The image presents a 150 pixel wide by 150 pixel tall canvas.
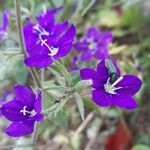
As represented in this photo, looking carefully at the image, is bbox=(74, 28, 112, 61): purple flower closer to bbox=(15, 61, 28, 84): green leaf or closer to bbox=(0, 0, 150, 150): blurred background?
bbox=(0, 0, 150, 150): blurred background

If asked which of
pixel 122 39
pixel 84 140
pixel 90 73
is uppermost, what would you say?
pixel 90 73

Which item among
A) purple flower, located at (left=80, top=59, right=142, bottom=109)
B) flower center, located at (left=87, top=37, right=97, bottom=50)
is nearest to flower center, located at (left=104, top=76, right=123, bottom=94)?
purple flower, located at (left=80, top=59, right=142, bottom=109)

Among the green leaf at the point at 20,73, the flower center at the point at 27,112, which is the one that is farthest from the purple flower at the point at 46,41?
the green leaf at the point at 20,73

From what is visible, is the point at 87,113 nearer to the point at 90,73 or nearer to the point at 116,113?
the point at 116,113

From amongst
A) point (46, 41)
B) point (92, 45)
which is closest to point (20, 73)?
point (92, 45)

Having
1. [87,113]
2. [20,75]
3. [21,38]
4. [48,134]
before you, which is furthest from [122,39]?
[21,38]
